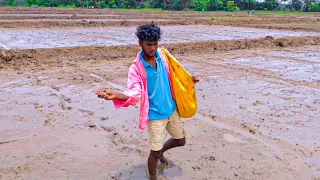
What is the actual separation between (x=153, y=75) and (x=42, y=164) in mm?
1653

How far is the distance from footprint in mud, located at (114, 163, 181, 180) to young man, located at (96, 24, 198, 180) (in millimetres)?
238

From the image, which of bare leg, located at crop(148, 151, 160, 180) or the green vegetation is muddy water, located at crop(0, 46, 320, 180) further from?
the green vegetation

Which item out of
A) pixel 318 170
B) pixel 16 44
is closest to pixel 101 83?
pixel 318 170

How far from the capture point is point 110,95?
2.78 m

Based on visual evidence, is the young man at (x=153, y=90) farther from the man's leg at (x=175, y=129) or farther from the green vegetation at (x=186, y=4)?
the green vegetation at (x=186, y=4)

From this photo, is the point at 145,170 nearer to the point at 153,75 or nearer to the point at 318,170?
the point at 153,75

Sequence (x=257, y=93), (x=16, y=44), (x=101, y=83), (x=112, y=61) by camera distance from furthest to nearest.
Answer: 1. (x=16, y=44)
2. (x=112, y=61)
3. (x=101, y=83)
4. (x=257, y=93)

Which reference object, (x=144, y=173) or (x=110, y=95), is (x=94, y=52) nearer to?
(x=144, y=173)

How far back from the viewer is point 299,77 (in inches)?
328

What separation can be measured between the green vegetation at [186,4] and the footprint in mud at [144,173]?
50253 mm

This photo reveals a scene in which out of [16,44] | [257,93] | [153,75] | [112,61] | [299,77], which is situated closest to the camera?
[153,75]

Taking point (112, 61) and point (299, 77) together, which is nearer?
point (299, 77)

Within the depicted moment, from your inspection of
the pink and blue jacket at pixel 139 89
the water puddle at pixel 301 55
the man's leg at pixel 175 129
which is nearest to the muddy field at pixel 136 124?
the man's leg at pixel 175 129

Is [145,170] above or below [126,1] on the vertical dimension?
below
